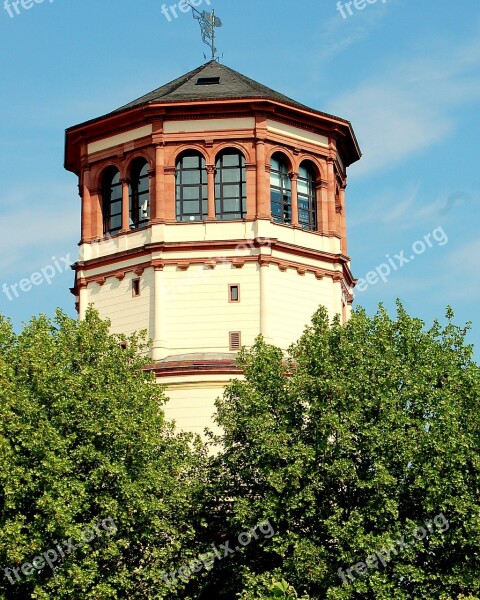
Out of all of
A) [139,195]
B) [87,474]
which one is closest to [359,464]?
[87,474]

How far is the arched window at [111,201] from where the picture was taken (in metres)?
63.4

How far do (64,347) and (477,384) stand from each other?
14582 mm

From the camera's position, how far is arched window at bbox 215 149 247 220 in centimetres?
6153

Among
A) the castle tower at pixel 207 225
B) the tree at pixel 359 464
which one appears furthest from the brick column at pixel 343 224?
the tree at pixel 359 464

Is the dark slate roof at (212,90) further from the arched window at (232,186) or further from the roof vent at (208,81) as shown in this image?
the arched window at (232,186)

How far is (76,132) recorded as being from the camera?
64438 millimetres

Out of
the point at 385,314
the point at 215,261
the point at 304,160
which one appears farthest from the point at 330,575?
the point at 304,160

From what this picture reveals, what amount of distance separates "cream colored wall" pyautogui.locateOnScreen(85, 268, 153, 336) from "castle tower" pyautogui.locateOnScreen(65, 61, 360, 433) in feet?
0.18

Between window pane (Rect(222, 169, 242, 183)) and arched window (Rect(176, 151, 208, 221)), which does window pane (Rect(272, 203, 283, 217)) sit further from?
arched window (Rect(176, 151, 208, 221))

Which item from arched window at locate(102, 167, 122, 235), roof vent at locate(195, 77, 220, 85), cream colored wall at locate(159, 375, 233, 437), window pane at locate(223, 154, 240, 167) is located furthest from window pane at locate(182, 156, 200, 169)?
cream colored wall at locate(159, 375, 233, 437)

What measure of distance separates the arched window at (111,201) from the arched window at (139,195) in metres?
0.82

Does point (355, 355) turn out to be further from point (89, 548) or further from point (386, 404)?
point (89, 548)

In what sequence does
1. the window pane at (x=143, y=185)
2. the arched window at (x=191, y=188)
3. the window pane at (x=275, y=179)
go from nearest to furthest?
→ the arched window at (x=191, y=188)
the window pane at (x=275, y=179)
the window pane at (x=143, y=185)

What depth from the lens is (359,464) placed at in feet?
159
